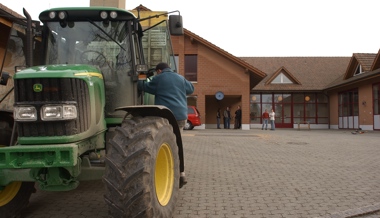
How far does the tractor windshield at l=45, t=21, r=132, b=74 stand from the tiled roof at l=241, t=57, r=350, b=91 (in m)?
26.9

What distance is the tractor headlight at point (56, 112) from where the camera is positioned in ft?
11.7

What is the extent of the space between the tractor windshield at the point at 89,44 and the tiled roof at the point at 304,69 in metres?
26.9

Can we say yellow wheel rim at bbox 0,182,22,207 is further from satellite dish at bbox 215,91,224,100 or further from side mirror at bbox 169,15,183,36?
satellite dish at bbox 215,91,224,100

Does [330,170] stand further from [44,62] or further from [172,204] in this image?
[44,62]

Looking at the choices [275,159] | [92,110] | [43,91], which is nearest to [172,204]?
[92,110]

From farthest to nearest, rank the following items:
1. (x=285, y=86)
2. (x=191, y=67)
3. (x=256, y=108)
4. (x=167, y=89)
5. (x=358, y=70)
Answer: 1. (x=256, y=108)
2. (x=285, y=86)
3. (x=358, y=70)
4. (x=191, y=67)
5. (x=167, y=89)

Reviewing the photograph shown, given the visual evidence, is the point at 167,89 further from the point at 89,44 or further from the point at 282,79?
the point at 282,79

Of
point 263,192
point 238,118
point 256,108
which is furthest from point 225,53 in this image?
point 263,192

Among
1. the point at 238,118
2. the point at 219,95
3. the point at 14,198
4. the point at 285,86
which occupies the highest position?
the point at 285,86

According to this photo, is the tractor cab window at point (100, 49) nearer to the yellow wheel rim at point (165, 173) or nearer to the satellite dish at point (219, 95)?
the yellow wheel rim at point (165, 173)

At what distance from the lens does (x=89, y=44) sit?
4.66 metres

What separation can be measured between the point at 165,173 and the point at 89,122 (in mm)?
1096

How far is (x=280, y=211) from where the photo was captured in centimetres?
475

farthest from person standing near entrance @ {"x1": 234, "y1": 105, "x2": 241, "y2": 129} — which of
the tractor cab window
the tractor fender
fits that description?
the tractor cab window
